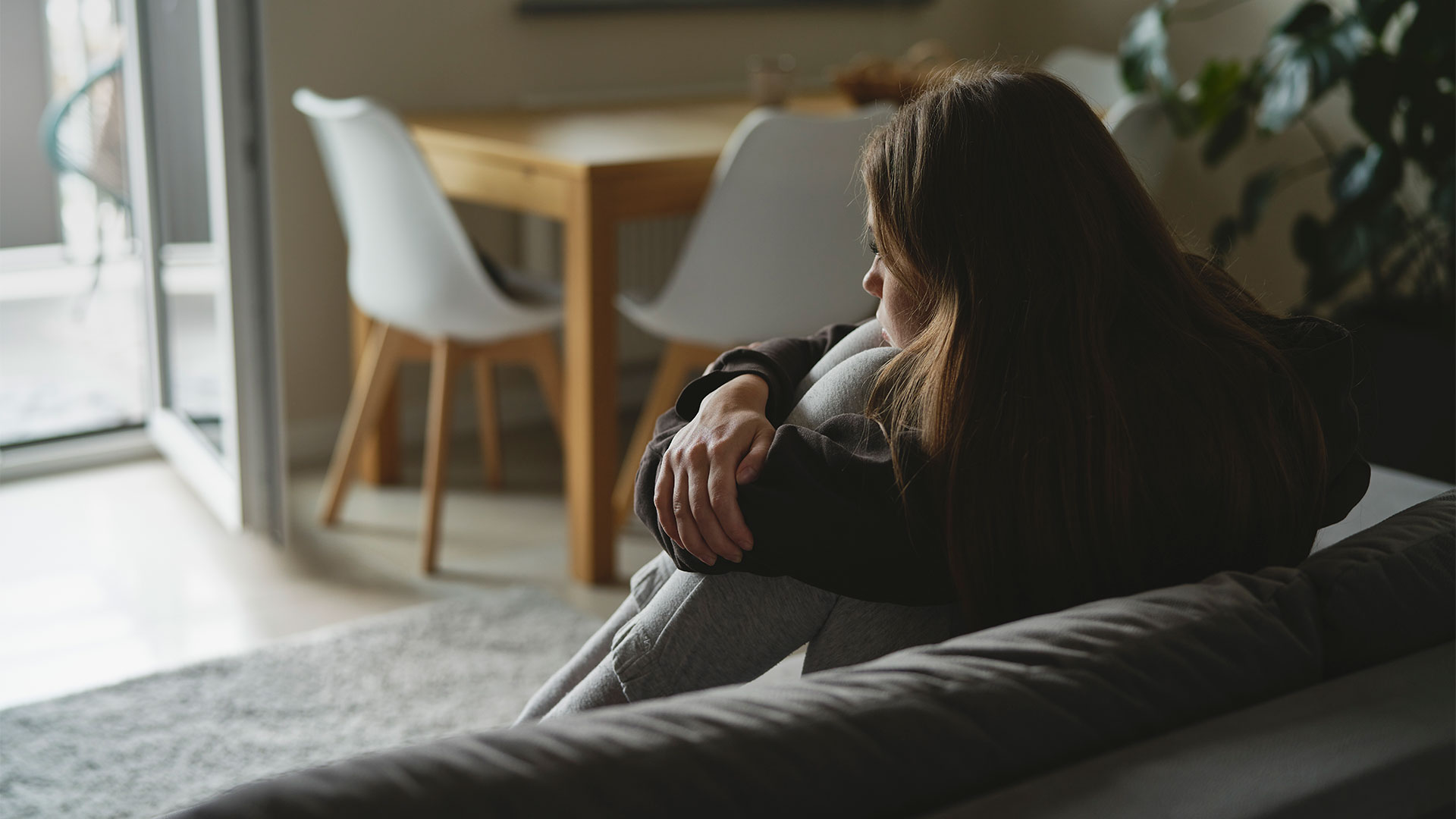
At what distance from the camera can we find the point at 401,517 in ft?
9.26

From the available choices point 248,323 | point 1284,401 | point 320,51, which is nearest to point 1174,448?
point 1284,401

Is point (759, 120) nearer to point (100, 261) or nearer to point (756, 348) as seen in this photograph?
point (756, 348)

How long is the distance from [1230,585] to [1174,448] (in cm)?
10

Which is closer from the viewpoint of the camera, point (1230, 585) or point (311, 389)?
point (1230, 585)

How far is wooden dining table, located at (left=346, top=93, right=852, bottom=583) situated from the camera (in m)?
2.38

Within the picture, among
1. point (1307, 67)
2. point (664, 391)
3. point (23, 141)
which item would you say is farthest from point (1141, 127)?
point (23, 141)

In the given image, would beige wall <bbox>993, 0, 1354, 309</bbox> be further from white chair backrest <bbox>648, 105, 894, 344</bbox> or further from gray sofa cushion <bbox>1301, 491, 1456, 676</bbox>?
gray sofa cushion <bbox>1301, 491, 1456, 676</bbox>

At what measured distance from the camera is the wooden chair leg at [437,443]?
2527 mm

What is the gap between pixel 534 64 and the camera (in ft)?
11.0

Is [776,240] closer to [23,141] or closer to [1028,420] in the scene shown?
[1028,420]

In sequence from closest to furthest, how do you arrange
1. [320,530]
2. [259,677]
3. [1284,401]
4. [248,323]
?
[1284,401] < [259,677] < [248,323] < [320,530]

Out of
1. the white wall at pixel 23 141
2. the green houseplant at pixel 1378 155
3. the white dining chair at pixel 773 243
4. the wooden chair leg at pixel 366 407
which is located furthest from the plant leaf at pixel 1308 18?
the white wall at pixel 23 141

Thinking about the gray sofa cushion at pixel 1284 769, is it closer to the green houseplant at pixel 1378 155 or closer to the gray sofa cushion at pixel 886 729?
the gray sofa cushion at pixel 886 729

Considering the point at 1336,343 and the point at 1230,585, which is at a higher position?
the point at 1336,343
